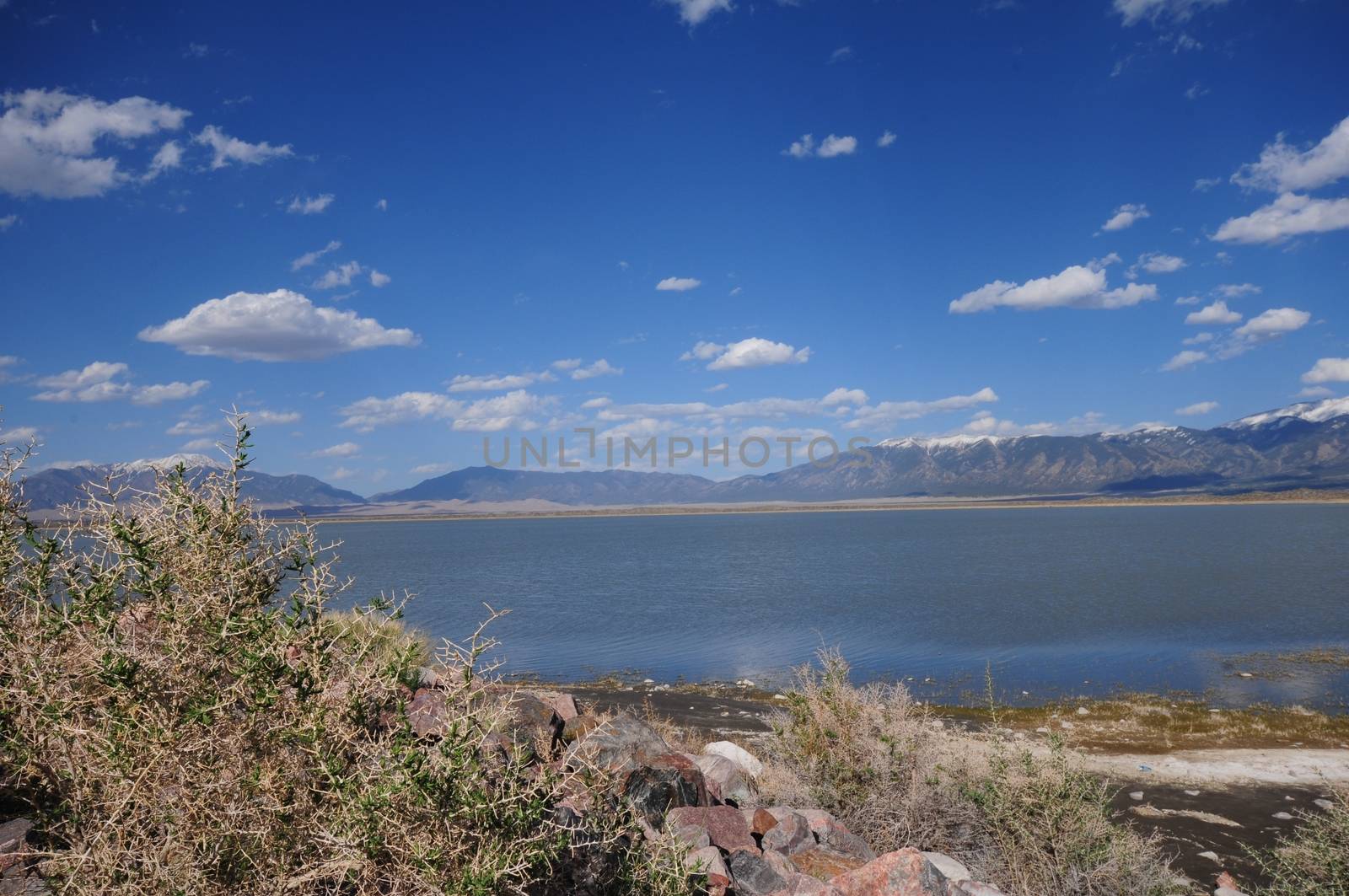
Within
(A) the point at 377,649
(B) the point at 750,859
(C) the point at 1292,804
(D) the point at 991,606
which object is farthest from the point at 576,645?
(A) the point at 377,649

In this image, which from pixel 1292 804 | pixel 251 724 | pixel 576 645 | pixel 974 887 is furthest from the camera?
pixel 576 645

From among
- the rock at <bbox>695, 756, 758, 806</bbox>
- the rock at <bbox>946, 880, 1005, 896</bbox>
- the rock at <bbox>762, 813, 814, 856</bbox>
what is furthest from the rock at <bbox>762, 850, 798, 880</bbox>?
the rock at <bbox>695, 756, 758, 806</bbox>

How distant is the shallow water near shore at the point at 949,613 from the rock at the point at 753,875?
15.7 feet

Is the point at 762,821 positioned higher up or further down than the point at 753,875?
further down

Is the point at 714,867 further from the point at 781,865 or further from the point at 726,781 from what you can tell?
the point at 726,781

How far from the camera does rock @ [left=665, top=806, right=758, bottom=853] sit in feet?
24.4

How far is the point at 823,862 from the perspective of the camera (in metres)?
7.32

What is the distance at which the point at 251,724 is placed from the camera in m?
3.52

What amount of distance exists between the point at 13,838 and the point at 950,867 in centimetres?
745

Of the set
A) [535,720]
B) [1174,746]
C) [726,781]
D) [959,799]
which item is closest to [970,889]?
[959,799]

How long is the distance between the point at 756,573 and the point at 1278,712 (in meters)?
41.2

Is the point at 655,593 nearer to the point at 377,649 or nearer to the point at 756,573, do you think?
the point at 756,573

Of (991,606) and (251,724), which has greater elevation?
(251,724)

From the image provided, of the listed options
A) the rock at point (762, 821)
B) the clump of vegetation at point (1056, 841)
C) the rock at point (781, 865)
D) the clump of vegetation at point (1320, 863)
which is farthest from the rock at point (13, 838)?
the clump of vegetation at point (1320, 863)
